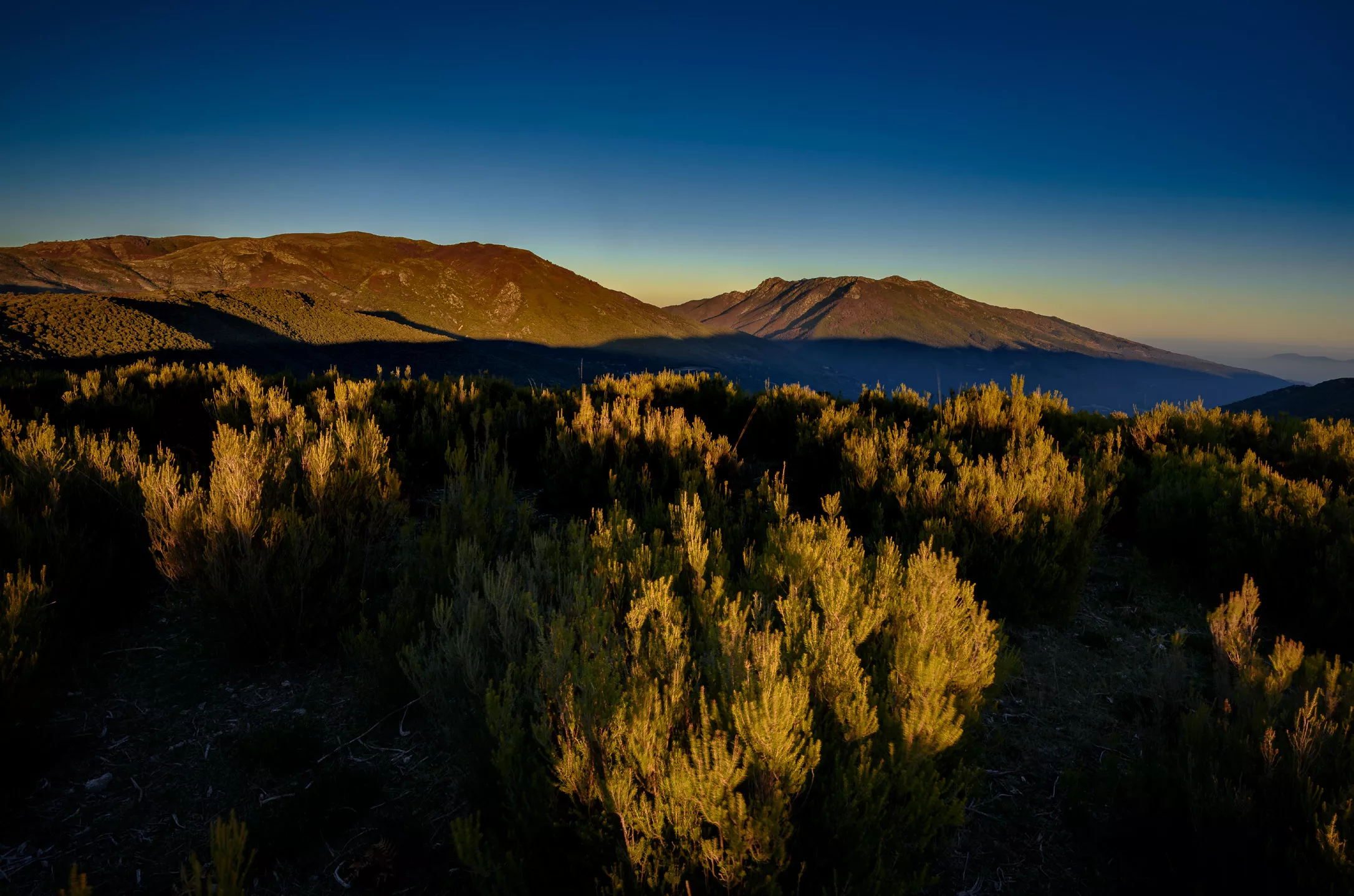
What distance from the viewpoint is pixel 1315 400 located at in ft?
150

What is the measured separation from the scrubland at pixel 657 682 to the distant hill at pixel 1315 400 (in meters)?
46.0

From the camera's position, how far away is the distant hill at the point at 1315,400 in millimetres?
41125

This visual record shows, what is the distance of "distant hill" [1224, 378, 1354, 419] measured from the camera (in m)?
41.1

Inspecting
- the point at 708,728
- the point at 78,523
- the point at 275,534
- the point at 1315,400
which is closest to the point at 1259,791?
the point at 708,728

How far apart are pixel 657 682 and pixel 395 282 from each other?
10643 cm

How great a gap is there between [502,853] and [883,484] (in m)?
4.69

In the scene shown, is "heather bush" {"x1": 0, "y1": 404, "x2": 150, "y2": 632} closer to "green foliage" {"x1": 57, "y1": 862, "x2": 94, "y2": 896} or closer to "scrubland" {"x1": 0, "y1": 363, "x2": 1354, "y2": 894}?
"scrubland" {"x1": 0, "y1": 363, "x2": 1354, "y2": 894}

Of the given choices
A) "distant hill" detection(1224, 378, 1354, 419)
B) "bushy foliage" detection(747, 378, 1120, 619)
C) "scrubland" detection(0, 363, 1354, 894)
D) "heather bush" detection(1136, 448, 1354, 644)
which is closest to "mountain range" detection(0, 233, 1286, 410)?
"bushy foliage" detection(747, 378, 1120, 619)

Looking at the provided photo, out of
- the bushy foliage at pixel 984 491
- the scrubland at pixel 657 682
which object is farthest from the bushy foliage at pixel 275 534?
the bushy foliage at pixel 984 491

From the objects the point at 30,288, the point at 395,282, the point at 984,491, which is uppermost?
the point at 395,282

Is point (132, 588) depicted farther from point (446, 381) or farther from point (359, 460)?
point (446, 381)

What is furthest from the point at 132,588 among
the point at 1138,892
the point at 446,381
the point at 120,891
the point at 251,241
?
the point at 251,241

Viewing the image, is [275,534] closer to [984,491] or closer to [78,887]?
[78,887]

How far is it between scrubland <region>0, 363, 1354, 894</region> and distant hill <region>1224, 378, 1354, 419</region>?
46.0 metres
